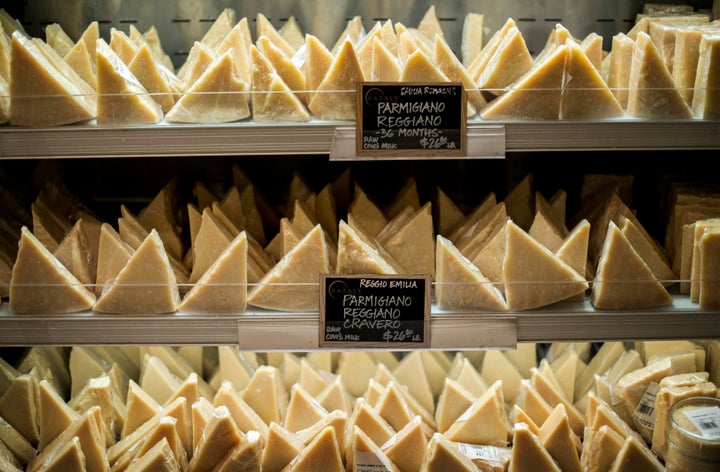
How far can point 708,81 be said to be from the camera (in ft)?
4.74

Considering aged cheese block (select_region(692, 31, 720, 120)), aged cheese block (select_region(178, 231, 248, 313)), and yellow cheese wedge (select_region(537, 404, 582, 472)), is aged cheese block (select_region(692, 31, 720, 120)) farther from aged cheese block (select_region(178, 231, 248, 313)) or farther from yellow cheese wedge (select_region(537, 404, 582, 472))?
aged cheese block (select_region(178, 231, 248, 313))

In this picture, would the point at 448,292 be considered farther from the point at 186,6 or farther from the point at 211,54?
the point at 186,6

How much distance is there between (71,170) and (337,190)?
76 cm

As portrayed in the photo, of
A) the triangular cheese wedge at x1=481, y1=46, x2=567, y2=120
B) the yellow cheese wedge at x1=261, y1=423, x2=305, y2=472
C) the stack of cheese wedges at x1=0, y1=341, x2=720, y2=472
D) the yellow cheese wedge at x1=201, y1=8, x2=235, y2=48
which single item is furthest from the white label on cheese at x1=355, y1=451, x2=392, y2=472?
the yellow cheese wedge at x1=201, y1=8, x2=235, y2=48

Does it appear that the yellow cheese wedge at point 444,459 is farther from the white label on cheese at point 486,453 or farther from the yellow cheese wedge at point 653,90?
the yellow cheese wedge at point 653,90

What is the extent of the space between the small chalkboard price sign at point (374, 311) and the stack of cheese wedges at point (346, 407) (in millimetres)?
242

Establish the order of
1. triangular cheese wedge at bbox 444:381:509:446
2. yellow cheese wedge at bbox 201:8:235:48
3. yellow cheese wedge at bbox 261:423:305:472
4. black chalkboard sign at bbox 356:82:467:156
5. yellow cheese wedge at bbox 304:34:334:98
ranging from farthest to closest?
1. yellow cheese wedge at bbox 201:8:235:48
2. triangular cheese wedge at bbox 444:381:509:446
3. yellow cheese wedge at bbox 261:423:305:472
4. yellow cheese wedge at bbox 304:34:334:98
5. black chalkboard sign at bbox 356:82:467:156

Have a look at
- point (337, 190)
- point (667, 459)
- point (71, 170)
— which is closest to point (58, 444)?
point (71, 170)

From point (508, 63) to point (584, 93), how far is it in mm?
180

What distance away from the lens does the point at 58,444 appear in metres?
1.61

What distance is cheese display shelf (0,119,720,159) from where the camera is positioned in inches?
56.1

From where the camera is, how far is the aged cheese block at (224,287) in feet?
4.88

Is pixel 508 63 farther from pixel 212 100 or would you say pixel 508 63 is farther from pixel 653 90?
pixel 212 100

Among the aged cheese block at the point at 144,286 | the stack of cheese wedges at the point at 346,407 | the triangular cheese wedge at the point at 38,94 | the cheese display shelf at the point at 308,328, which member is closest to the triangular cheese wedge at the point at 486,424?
the stack of cheese wedges at the point at 346,407
